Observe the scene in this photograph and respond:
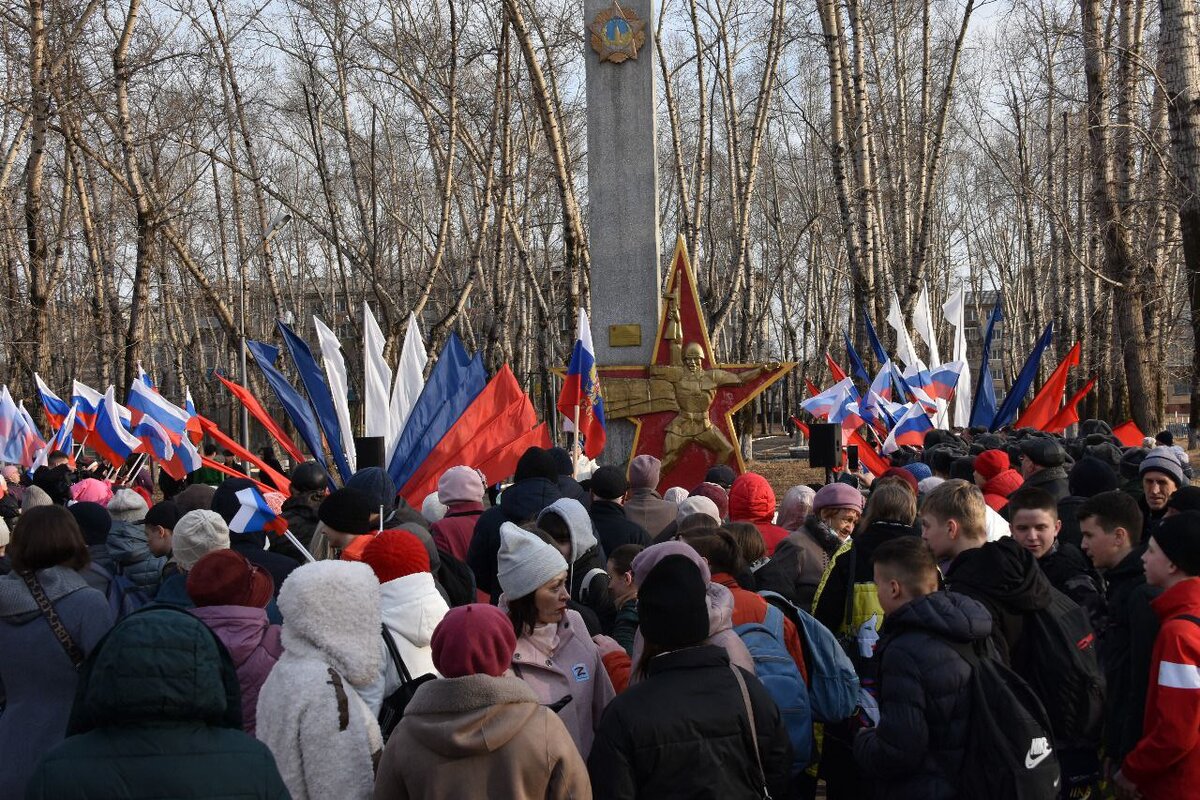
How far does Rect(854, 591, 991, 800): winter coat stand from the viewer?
3.50m

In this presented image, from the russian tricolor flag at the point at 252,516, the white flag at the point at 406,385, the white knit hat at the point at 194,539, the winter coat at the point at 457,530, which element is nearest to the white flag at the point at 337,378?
the white flag at the point at 406,385

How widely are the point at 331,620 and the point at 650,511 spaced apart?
12.9 ft

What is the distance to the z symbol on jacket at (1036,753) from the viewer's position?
135 inches

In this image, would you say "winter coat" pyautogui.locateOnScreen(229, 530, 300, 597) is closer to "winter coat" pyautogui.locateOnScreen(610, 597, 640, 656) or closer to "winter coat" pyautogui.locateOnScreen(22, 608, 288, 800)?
"winter coat" pyautogui.locateOnScreen(610, 597, 640, 656)

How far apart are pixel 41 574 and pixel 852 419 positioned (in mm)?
9828

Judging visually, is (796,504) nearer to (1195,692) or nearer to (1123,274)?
(1195,692)

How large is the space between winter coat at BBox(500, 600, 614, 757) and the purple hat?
7.02ft

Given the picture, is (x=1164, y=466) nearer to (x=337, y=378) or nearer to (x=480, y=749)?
(x=480, y=749)

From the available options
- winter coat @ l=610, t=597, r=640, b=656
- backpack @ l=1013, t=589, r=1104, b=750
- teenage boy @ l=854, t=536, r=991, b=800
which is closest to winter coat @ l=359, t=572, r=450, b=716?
winter coat @ l=610, t=597, r=640, b=656

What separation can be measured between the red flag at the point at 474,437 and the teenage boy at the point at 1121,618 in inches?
210

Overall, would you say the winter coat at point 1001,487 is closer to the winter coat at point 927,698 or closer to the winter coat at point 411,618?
the winter coat at point 927,698

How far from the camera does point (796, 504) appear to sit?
6.36m

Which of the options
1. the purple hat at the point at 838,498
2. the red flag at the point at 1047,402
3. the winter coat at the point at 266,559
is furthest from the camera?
the red flag at the point at 1047,402

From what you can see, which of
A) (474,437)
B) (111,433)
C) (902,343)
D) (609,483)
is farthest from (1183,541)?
(902,343)
